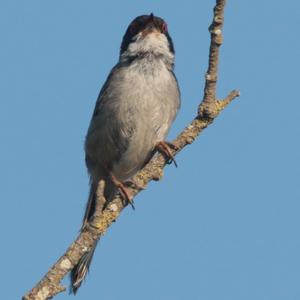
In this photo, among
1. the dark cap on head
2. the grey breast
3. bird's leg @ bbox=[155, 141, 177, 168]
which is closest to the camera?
bird's leg @ bbox=[155, 141, 177, 168]

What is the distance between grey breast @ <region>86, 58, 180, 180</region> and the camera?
752cm

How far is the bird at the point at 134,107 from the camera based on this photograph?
753 cm

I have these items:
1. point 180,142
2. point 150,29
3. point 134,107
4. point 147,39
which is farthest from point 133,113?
point 180,142

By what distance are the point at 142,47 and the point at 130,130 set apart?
0.99 meters

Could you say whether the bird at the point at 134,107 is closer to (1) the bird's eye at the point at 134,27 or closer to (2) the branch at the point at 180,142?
(1) the bird's eye at the point at 134,27

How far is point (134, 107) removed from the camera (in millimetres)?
7570

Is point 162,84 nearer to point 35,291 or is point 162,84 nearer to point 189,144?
point 189,144

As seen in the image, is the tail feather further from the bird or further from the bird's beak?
the bird's beak

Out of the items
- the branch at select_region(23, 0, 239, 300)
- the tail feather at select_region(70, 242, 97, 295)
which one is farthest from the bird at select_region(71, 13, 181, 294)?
the branch at select_region(23, 0, 239, 300)

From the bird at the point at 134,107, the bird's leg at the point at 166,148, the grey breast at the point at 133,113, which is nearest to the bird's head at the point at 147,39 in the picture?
the bird at the point at 134,107

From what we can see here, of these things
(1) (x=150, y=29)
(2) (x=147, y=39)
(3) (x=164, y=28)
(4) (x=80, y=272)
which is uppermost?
(3) (x=164, y=28)

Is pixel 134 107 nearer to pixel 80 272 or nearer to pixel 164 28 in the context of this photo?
pixel 164 28

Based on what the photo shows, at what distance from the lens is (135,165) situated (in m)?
7.84

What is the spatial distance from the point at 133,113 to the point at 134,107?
7cm
